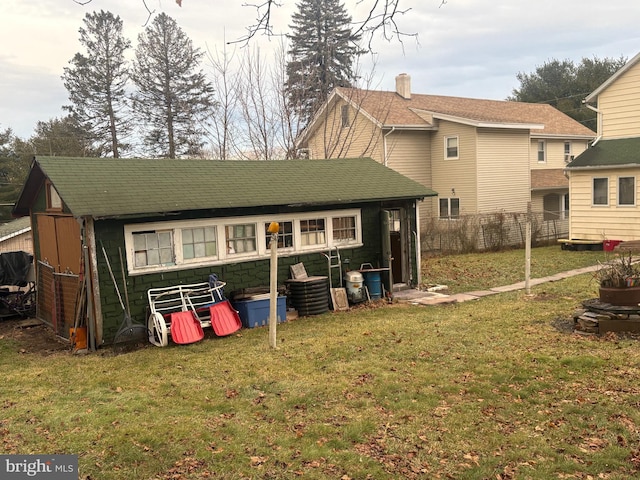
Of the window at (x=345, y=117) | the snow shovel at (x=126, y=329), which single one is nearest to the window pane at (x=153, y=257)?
the snow shovel at (x=126, y=329)

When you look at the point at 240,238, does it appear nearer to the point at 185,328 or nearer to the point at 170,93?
the point at 185,328

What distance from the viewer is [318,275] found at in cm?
1294

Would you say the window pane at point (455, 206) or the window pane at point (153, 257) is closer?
the window pane at point (153, 257)

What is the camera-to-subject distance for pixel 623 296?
873cm

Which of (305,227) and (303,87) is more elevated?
(303,87)

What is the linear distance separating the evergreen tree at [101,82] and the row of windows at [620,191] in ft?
90.1

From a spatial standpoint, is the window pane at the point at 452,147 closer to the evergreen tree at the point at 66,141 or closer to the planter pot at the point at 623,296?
the planter pot at the point at 623,296

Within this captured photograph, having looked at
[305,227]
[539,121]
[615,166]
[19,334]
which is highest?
[539,121]

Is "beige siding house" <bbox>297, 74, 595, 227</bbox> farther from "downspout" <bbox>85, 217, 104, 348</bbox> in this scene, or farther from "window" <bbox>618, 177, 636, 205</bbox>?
"downspout" <bbox>85, 217, 104, 348</bbox>

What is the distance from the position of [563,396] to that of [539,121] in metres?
26.5

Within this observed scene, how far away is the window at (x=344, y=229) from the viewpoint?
1334cm

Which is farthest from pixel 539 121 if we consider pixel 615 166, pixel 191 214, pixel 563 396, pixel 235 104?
pixel 563 396

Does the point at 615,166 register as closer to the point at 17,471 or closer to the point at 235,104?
the point at 235,104

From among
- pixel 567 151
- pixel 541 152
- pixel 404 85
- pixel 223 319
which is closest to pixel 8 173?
pixel 404 85
